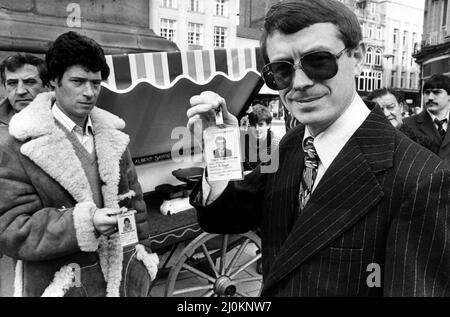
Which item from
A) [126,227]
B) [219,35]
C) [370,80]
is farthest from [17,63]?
[370,80]

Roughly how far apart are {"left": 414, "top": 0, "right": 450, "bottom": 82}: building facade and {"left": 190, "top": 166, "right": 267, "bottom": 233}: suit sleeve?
969 inches

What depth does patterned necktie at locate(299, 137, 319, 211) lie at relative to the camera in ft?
4.67

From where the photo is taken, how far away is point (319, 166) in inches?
55.9

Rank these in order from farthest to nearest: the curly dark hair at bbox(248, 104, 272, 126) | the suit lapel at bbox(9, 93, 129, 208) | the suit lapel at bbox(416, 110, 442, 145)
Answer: the curly dark hair at bbox(248, 104, 272, 126), the suit lapel at bbox(416, 110, 442, 145), the suit lapel at bbox(9, 93, 129, 208)

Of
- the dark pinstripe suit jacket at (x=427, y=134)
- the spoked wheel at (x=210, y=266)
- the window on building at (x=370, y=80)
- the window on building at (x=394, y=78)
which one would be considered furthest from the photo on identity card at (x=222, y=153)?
the window on building at (x=394, y=78)

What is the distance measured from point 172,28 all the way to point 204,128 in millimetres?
38600

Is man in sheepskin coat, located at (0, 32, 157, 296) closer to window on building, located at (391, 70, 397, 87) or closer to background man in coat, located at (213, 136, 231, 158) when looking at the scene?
background man in coat, located at (213, 136, 231, 158)

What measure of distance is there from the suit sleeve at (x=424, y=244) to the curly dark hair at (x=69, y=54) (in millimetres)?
2014

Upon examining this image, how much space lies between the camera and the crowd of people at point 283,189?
1.13 meters

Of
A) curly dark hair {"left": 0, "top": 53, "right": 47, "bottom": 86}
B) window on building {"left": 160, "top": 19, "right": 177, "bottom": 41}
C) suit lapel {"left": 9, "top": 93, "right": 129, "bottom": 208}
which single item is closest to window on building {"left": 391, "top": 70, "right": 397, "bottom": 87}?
window on building {"left": 160, "top": 19, "right": 177, "bottom": 41}

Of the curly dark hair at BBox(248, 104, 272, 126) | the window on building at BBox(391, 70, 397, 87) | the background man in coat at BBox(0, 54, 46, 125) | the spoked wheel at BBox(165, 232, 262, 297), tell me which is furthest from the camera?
the window on building at BBox(391, 70, 397, 87)

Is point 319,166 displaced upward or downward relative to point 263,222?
upward

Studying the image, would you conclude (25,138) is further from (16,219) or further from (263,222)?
(263,222)
